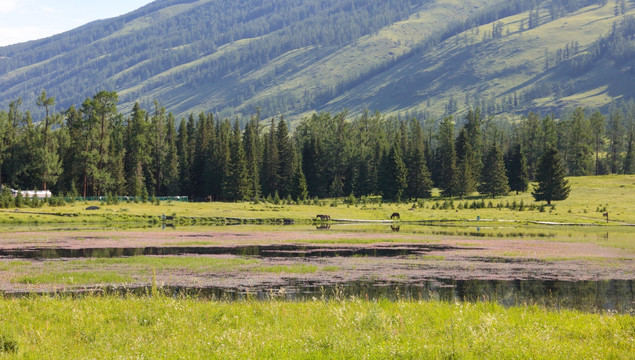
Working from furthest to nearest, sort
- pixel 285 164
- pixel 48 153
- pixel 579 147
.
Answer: pixel 579 147 → pixel 285 164 → pixel 48 153

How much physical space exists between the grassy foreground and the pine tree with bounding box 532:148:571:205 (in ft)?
327

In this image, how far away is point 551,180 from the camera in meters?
112

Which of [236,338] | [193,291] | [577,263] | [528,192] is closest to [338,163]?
[528,192]

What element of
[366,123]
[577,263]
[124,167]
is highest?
[366,123]

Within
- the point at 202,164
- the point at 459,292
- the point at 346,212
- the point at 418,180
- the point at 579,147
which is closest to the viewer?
the point at 459,292

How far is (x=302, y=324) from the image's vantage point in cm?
1536

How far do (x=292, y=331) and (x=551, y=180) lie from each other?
352 ft

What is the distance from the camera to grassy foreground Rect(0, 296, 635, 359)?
479 inches

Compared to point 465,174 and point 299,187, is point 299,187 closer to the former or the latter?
point 299,187

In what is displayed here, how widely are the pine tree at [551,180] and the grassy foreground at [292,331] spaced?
99.6m

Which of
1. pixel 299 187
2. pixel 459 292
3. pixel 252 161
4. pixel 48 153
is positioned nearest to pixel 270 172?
pixel 252 161

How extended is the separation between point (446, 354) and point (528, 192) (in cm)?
13264

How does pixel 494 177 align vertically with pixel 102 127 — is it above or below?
below

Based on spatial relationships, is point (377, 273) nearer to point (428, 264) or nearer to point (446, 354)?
point (428, 264)
